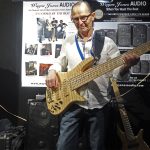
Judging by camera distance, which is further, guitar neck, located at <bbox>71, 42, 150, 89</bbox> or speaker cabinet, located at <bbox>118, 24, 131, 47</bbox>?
speaker cabinet, located at <bbox>118, 24, 131, 47</bbox>

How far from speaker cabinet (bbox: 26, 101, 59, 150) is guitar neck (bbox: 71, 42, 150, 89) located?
70 centimetres

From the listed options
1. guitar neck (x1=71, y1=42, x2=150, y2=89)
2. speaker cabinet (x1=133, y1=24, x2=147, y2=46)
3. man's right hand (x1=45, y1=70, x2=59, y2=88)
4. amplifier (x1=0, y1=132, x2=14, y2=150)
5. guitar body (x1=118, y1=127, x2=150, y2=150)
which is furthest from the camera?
speaker cabinet (x1=133, y1=24, x2=147, y2=46)

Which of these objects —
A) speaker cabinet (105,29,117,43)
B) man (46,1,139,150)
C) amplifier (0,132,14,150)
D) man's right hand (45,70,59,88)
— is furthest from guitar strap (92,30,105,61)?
amplifier (0,132,14,150)

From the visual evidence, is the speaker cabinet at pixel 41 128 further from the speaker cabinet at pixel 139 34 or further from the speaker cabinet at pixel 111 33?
the speaker cabinet at pixel 139 34

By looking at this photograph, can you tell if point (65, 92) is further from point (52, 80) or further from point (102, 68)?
point (102, 68)

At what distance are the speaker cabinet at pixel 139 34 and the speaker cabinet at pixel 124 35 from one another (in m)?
0.07

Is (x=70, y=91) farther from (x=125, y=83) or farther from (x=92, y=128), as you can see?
(x=125, y=83)

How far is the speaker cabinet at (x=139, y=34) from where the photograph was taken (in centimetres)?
355

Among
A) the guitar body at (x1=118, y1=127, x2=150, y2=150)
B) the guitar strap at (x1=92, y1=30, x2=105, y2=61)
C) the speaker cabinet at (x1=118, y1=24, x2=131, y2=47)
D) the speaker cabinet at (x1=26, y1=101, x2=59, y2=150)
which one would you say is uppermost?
the speaker cabinet at (x1=118, y1=24, x2=131, y2=47)

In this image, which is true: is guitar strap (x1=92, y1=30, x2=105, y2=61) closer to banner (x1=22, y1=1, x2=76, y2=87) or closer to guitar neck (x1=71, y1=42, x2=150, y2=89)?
guitar neck (x1=71, y1=42, x2=150, y2=89)

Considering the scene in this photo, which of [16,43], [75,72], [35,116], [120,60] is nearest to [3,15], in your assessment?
[16,43]

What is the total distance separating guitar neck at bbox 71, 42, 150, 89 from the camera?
97.1 inches

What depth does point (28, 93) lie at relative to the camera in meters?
3.75

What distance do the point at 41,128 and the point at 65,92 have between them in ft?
2.26
